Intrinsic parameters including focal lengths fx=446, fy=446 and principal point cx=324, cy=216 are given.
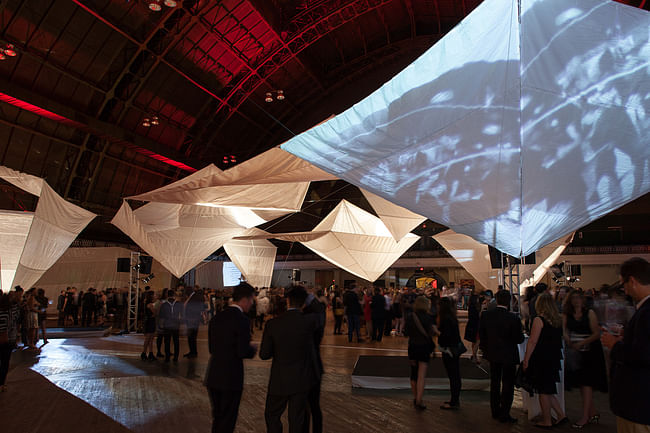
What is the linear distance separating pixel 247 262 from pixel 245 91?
8653mm

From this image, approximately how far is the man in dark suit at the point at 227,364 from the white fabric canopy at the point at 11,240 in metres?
8.24

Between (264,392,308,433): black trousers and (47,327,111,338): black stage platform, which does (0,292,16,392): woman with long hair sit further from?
(47,327,111,338): black stage platform

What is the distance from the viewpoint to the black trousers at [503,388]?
4.63 metres

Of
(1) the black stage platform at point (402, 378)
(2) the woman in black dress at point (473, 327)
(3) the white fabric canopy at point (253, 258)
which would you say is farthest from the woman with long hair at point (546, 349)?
(3) the white fabric canopy at point (253, 258)

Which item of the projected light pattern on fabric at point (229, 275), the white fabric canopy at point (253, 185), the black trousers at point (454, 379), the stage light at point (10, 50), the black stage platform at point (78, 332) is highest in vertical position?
the stage light at point (10, 50)

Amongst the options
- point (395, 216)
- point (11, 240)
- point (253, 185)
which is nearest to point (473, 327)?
point (395, 216)

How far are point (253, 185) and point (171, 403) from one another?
4761 millimetres

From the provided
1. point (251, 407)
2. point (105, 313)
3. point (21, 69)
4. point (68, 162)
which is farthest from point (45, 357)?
point (68, 162)

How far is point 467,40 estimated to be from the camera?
3.88 metres

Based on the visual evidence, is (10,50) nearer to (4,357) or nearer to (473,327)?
(4,357)

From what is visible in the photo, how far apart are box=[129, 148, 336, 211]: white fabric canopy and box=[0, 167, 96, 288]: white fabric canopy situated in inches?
96.2

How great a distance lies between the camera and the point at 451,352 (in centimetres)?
525

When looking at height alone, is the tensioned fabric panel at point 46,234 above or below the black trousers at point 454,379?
above

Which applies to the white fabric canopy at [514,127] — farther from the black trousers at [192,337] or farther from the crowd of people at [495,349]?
the black trousers at [192,337]
